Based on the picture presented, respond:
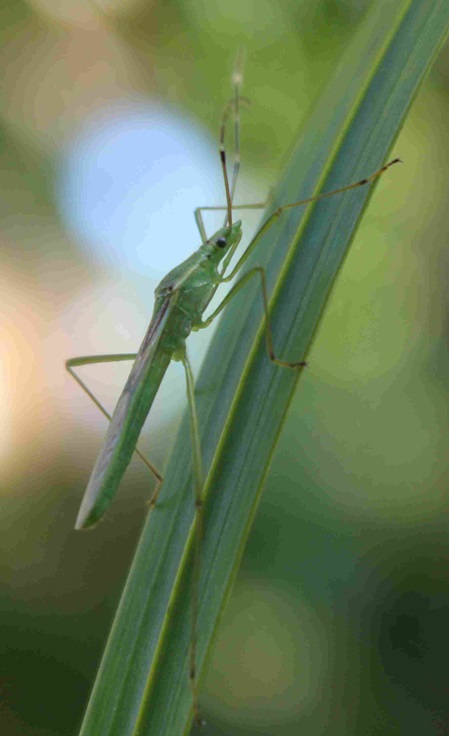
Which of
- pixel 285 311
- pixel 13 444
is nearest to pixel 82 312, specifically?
pixel 13 444

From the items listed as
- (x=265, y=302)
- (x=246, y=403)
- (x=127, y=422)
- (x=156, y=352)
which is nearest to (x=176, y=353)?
(x=156, y=352)

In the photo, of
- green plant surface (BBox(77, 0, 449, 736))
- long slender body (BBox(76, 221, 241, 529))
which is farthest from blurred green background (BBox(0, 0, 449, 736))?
green plant surface (BBox(77, 0, 449, 736))

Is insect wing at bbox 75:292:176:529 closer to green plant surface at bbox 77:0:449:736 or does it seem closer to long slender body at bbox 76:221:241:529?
long slender body at bbox 76:221:241:529

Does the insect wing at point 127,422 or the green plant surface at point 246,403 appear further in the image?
the insect wing at point 127,422

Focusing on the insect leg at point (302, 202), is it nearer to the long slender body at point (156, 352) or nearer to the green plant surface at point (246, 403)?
the green plant surface at point (246, 403)

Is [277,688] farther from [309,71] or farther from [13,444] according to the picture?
[309,71]

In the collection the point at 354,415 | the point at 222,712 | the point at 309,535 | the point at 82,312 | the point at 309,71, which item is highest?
the point at 309,71

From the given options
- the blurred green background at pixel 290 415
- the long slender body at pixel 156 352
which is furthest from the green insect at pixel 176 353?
the blurred green background at pixel 290 415
